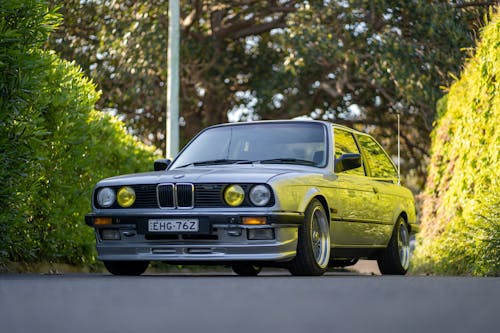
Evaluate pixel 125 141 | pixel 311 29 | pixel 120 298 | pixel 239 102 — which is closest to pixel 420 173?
pixel 239 102

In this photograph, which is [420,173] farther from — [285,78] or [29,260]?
[29,260]

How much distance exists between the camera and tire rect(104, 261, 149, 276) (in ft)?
34.0

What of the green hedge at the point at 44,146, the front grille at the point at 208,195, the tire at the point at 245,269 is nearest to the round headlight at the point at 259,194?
the front grille at the point at 208,195

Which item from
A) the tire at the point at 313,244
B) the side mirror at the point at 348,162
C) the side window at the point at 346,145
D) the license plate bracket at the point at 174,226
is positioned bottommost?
the tire at the point at 313,244

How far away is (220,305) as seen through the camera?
6.06m

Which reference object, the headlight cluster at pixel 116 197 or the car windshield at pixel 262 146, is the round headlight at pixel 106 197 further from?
the car windshield at pixel 262 146

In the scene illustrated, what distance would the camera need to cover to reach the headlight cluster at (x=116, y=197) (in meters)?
10.1

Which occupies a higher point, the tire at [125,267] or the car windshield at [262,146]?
the car windshield at [262,146]

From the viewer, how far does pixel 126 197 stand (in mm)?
10125

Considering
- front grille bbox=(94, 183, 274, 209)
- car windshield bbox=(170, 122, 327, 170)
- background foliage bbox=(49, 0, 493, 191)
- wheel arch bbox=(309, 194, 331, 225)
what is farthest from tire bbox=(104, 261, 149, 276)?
background foliage bbox=(49, 0, 493, 191)

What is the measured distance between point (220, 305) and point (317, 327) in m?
1.20

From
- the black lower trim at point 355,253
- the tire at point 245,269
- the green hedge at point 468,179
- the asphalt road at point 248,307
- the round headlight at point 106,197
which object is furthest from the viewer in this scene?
the tire at point 245,269

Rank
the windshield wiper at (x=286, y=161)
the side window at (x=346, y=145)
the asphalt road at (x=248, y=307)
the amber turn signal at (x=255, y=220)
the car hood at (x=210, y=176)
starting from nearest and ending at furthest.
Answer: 1. the asphalt road at (x=248, y=307)
2. the amber turn signal at (x=255, y=220)
3. the car hood at (x=210, y=176)
4. the windshield wiper at (x=286, y=161)
5. the side window at (x=346, y=145)

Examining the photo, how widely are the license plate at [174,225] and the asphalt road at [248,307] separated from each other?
1352mm
